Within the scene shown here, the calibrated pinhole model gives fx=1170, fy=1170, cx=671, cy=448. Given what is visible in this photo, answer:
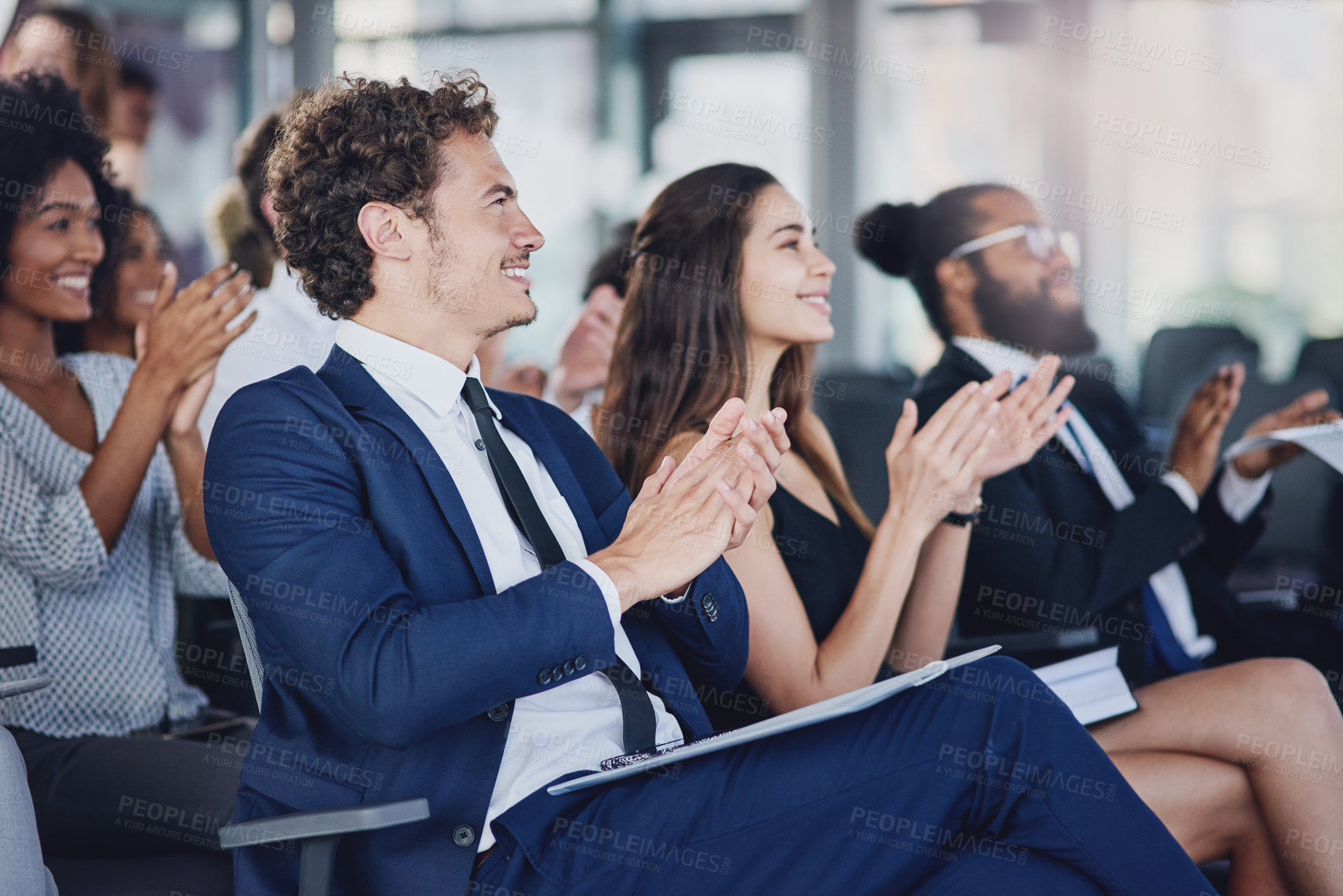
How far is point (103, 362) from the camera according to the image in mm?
2146

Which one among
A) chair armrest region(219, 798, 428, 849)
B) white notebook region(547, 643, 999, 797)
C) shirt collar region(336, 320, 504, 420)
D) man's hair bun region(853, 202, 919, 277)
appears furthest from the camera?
man's hair bun region(853, 202, 919, 277)

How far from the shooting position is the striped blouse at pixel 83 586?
1784mm

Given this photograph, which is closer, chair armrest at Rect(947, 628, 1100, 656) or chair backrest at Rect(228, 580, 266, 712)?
chair backrest at Rect(228, 580, 266, 712)

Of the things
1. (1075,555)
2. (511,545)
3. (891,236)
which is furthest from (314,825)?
(891,236)

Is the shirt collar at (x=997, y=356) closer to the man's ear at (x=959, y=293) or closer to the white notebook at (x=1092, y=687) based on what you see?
the man's ear at (x=959, y=293)

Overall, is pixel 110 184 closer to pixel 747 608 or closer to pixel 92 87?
pixel 747 608

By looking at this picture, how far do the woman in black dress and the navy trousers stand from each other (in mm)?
533

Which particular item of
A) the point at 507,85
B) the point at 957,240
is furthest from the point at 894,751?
the point at 507,85

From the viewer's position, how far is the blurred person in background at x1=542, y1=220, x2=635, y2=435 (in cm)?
305

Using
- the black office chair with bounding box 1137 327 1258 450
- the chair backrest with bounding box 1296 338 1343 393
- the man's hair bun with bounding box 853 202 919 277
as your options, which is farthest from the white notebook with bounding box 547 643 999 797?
the black office chair with bounding box 1137 327 1258 450

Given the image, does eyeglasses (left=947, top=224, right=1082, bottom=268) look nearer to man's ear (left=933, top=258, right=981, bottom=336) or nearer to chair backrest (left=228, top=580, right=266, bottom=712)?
man's ear (left=933, top=258, right=981, bottom=336)

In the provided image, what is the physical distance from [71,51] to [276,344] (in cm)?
212

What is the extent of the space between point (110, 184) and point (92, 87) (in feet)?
7.37

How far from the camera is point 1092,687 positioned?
1874 millimetres
